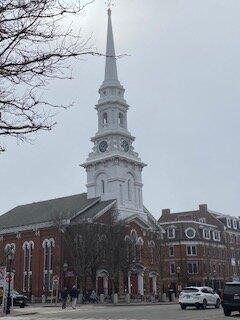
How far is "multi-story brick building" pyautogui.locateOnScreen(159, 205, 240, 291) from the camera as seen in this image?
250 ft

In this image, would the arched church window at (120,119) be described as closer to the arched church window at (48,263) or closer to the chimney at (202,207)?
the arched church window at (48,263)

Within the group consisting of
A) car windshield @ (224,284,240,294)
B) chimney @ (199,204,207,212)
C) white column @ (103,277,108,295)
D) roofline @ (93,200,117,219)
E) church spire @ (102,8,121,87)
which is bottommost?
car windshield @ (224,284,240,294)

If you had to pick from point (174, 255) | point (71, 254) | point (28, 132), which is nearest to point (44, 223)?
point (71, 254)

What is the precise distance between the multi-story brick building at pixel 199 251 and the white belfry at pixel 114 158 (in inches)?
472

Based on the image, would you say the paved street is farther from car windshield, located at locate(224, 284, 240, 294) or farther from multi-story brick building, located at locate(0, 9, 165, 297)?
multi-story brick building, located at locate(0, 9, 165, 297)

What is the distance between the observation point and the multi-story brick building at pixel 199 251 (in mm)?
76238

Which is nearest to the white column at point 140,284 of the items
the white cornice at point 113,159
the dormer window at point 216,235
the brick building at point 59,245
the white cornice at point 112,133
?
the brick building at point 59,245

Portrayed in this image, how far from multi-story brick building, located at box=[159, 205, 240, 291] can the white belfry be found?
11990mm

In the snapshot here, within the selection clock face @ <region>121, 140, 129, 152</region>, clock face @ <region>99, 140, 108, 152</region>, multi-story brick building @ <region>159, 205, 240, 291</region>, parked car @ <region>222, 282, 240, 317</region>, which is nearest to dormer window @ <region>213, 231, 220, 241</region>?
multi-story brick building @ <region>159, 205, 240, 291</region>

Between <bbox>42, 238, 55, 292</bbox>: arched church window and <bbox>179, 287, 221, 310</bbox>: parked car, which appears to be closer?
<bbox>179, 287, 221, 310</bbox>: parked car

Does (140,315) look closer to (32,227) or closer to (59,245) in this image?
(59,245)

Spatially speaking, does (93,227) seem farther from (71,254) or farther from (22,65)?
(22,65)

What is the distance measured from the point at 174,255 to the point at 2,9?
73.0 metres

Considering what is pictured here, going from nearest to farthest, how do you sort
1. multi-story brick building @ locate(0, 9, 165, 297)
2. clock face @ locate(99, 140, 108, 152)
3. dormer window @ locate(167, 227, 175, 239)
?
multi-story brick building @ locate(0, 9, 165, 297)
clock face @ locate(99, 140, 108, 152)
dormer window @ locate(167, 227, 175, 239)
